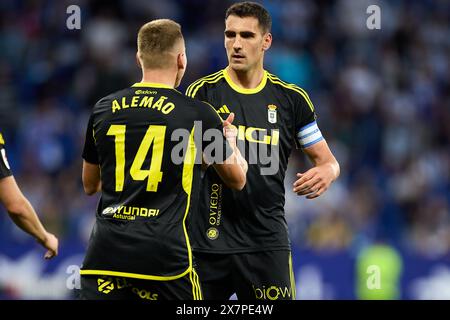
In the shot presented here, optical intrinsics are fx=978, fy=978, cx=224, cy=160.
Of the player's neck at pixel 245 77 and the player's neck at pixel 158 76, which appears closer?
the player's neck at pixel 158 76

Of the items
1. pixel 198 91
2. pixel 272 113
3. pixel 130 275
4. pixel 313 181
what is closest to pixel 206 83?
pixel 198 91

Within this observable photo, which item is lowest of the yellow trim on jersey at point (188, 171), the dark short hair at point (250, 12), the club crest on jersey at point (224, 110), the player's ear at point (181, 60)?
the yellow trim on jersey at point (188, 171)

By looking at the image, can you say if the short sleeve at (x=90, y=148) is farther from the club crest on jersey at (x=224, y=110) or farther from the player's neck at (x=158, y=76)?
the club crest on jersey at (x=224, y=110)

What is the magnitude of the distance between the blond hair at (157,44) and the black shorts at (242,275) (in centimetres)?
163

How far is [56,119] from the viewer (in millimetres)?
12273

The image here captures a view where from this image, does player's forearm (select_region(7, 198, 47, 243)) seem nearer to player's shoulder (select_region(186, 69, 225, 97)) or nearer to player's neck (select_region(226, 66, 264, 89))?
player's shoulder (select_region(186, 69, 225, 97))

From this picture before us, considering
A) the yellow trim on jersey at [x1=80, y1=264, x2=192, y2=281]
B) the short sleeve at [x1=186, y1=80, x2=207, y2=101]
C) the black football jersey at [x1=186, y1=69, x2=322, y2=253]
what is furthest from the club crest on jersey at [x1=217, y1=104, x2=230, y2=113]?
the yellow trim on jersey at [x1=80, y1=264, x2=192, y2=281]

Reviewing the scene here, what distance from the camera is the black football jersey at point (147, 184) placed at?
17.0ft

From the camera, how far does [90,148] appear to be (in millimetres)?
5500

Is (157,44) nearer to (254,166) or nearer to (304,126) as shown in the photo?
(254,166)

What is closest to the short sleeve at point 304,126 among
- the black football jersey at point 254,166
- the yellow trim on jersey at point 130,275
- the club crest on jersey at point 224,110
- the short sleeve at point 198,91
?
the black football jersey at point 254,166

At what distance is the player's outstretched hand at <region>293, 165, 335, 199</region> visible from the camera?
20.6 feet

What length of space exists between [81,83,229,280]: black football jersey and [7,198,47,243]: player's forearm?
2.55 ft
